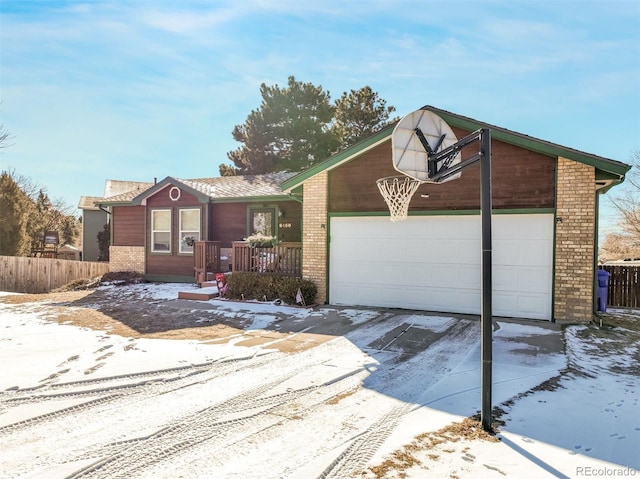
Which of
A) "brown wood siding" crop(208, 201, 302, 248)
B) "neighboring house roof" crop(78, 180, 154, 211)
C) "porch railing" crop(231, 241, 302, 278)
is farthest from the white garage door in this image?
"neighboring house roof" crop(78, 180, 154, 211)

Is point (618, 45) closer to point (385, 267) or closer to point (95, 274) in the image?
point (385, 267)

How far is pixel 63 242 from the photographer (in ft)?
108

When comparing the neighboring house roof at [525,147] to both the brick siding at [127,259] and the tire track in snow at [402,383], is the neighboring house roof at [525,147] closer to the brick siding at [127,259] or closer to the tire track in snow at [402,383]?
the tire track in snow at [402,383]

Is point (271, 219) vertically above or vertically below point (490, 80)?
below

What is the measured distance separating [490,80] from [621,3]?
14.5 feet

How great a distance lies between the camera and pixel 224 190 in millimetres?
16000

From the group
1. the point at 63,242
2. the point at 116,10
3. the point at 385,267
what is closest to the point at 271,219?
the point at 385,267

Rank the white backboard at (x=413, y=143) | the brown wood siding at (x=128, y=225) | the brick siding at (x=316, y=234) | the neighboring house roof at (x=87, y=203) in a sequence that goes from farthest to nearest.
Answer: the neighboring house roof at (x=87, y=203)
the brown wood siding at (x=128, y=225)
the brick siding at (x=316, y=234)
the white backboard at (x=413, y=143)

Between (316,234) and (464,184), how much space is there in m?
3.79

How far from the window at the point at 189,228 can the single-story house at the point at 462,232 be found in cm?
549

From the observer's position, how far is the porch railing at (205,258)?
13906 millimetres

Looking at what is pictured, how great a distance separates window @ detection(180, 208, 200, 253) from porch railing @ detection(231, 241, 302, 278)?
175 inches

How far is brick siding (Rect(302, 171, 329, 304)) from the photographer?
1053cm

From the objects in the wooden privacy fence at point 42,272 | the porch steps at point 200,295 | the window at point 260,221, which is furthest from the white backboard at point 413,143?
the wooden privacy fence at point 42,272
